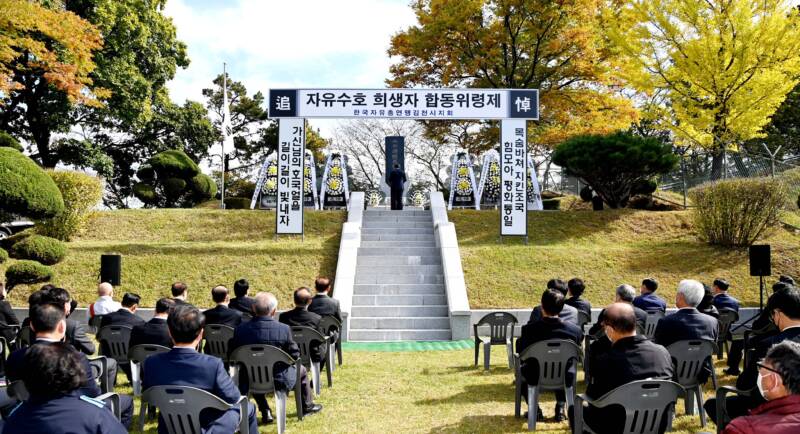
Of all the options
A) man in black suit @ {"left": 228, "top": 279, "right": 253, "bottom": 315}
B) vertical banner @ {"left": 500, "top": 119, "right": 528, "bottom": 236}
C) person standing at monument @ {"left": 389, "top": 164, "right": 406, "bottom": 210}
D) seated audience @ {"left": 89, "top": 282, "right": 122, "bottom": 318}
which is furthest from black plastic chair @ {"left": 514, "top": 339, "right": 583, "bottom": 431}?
person standing at monument @ {"left": 389, "top": 164, "right": 406, "bottom": 210}

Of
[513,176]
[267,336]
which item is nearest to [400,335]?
[513,176]

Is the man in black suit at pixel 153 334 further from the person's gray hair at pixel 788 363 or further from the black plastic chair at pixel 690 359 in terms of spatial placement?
the person's gray hair at pixel 788 363

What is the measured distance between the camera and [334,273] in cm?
1312

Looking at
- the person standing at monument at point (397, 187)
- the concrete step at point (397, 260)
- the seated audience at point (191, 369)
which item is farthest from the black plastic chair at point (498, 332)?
the person standing at monument at point (397, 187)

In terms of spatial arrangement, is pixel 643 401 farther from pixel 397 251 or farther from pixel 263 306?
pixel 397 251

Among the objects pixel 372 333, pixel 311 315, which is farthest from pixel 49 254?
pixel 311 315

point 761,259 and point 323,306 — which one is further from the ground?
point 761,259

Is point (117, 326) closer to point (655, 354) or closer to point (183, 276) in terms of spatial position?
point (655, 354)

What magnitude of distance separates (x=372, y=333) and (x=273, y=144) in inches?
1016

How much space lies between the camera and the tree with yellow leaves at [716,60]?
52.8ft


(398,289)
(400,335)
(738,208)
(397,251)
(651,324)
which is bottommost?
(400,335)

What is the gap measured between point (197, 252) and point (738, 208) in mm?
12595

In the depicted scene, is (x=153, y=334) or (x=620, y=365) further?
(x=153, y=334)

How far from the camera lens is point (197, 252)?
45.2 feet
